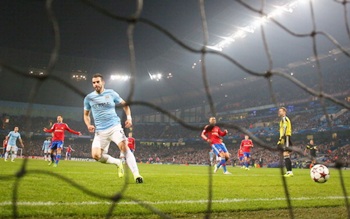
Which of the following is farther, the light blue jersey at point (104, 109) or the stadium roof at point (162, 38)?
the stadium roof at point (162, 38)

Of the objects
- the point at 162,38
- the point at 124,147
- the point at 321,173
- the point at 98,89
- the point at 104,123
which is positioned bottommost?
the point at 321,173

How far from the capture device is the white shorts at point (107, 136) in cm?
600

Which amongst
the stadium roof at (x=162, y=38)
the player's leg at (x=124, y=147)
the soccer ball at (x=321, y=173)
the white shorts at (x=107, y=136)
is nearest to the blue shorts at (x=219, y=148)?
the soccer ball at (x=321, y=173)

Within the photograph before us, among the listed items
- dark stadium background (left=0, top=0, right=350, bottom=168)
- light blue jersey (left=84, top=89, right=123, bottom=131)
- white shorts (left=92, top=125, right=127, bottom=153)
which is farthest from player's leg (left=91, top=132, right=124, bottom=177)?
dark stadium background (left=0, top=0, right=350, bottom=168)

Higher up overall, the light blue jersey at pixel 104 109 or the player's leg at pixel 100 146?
the light blue jersey at pixel 104 109

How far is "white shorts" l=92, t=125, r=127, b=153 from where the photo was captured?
6.00m

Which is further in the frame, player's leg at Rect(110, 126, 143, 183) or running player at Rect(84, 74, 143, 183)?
running player at Rect(84, 74, 143, 183)

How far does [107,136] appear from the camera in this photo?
6141mm

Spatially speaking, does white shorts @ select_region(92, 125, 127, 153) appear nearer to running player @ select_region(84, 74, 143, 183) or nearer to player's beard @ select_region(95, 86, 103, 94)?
running player @ select_region(84, 74, 143, 183)

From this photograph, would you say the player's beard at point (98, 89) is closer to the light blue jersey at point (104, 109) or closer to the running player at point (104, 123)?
the running player at point (104, 123)

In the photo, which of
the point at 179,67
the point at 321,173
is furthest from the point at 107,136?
the point at 179,67

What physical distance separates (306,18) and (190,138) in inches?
878

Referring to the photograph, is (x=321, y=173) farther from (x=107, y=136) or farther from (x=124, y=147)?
(x=107, y=136)

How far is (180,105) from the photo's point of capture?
158ft
